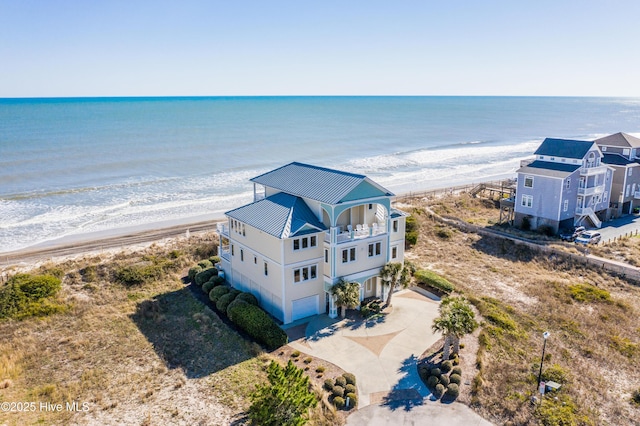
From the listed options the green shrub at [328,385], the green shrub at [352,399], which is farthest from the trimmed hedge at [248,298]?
the green shrub at [352,399]

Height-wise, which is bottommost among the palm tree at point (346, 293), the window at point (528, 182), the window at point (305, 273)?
the palm tree at point (346, 293)

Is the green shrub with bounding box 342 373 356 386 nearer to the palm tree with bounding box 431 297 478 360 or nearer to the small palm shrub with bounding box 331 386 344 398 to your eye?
the small palm shrub with bounding box 331 386 344 398

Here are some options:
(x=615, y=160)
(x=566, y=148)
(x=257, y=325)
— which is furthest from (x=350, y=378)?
(x=615, y=160)

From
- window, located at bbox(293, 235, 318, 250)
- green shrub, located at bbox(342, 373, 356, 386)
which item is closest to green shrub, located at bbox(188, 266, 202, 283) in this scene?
window, located at bbox(293, 235, 318, 250)

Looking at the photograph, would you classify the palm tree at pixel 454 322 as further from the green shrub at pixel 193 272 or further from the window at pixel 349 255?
the green shrub at pixel 193 272

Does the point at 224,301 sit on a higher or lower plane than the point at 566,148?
lower

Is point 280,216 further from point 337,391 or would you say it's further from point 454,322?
point 454,322
